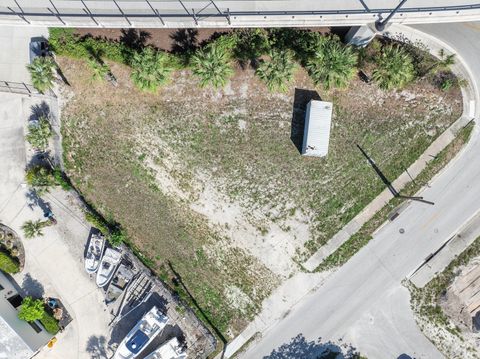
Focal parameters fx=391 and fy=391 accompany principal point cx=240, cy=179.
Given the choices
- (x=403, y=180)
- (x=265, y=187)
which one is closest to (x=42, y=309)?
(x=265, y=187)

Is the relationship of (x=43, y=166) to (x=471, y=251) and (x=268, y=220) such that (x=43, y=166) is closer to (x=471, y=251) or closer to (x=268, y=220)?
(x=268, y=220)

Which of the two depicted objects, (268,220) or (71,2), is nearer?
(71,2)

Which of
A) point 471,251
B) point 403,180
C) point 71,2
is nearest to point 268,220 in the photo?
point 403,180

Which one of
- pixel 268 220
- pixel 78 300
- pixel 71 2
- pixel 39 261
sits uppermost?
pixel 71 2

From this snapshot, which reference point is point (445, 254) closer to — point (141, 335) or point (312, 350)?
point (312, 350)

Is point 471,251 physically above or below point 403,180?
below

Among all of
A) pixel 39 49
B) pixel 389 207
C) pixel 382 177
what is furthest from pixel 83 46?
pixel 389 207

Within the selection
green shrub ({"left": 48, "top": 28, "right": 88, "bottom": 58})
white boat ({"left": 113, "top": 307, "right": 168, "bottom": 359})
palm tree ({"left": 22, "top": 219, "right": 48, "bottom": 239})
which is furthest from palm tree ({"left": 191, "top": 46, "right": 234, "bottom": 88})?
white boat ({"left": 113, "top": 307, "right": 168, "bottom": 359})

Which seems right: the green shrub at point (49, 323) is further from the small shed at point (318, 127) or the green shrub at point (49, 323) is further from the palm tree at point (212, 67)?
the small shed at point (318, 127)
